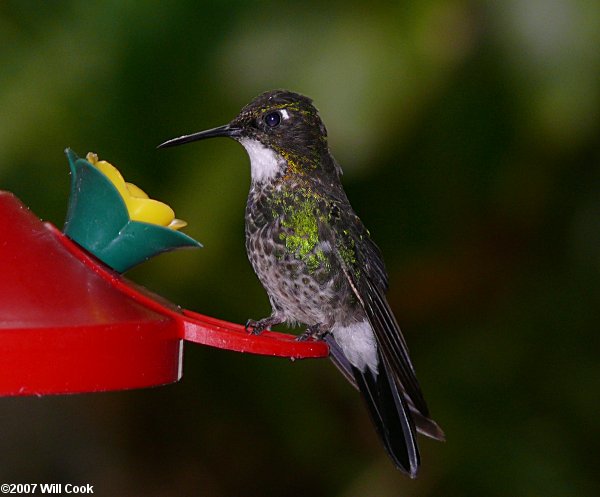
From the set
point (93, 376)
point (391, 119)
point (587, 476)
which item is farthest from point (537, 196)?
point (93, 376)

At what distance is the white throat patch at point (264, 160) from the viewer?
3.63 metres

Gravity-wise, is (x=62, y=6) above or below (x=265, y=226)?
above

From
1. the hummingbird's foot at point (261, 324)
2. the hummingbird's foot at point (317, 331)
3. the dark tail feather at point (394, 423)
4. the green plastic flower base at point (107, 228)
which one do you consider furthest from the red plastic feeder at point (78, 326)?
the hummingbird's foot at point (317, 331)

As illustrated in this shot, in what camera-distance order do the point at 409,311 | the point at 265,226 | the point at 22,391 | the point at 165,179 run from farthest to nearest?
the point at 409,311
the point at 165,179
the point at 265,226
the point at 22,391

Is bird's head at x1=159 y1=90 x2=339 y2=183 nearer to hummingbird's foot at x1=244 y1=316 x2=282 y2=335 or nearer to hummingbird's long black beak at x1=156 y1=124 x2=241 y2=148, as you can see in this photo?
hummingbird's long black beak at x1=156 y1=124 x2=241 y2=148

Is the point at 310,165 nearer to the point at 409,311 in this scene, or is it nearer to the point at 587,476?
the point at 409,311

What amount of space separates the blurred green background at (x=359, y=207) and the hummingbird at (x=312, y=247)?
0.17 meters

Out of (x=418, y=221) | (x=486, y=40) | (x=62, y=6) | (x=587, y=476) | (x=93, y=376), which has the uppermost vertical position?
(x=486, y=40)

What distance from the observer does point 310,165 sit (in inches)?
147

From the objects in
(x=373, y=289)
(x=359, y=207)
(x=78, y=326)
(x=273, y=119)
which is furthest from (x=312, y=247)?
(x=359, y=207)

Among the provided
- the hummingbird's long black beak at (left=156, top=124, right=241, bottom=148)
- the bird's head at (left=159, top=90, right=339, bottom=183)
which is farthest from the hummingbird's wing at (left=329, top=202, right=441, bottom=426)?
the hummingbird's long black beak at (left=156, top=124, right=241, bottom=148)

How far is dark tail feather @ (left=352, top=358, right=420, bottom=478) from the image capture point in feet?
11.3

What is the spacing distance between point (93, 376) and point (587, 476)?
3608 mm

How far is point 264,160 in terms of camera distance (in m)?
3.67
